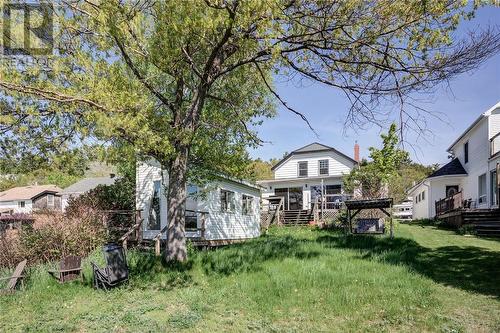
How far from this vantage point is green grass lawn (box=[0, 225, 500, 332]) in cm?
645

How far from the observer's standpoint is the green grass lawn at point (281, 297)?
645cm

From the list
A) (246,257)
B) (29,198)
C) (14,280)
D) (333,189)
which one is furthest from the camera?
(29,198)

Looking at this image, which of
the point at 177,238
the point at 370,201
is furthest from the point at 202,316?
the point at 370,201

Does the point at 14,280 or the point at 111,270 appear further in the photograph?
the point at 14,280

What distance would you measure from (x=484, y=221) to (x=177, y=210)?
15078 mm

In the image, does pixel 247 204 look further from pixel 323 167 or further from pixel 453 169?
pixel 453 169

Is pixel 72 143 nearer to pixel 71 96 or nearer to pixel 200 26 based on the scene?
pixel 71 96

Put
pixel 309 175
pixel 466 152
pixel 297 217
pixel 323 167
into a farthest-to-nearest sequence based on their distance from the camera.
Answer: pixel 309 175, pixel 323 167, pixel 297 217, pixel 466 152

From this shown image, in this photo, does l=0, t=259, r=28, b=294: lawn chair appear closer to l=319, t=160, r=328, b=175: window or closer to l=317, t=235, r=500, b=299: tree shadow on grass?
l=317, t=235, r=500, b=299: tree shadow on grass

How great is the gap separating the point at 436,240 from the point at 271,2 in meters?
12.2

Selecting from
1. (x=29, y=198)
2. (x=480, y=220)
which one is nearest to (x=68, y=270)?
(x=480, y=220)

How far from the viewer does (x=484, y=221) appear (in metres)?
19.1

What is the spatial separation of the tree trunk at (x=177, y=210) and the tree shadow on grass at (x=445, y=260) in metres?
4.83

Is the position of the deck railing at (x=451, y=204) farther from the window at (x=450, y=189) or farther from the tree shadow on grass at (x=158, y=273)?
the tree shadow on grass at (x=158, y=273)
